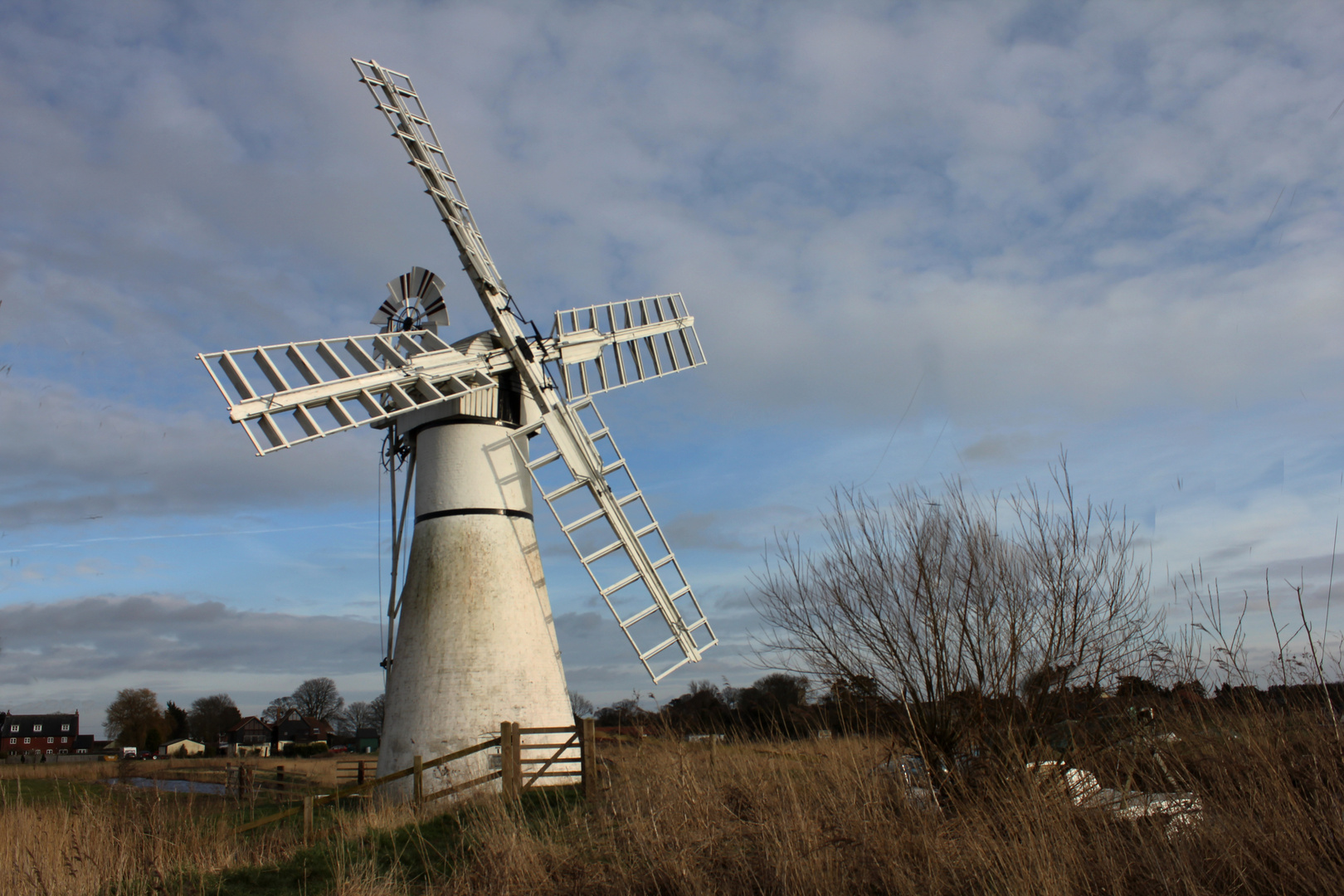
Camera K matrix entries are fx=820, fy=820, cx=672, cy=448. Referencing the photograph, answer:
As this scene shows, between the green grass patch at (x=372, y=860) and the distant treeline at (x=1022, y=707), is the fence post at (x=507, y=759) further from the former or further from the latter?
the distant treeline at (x=1022, y=707)

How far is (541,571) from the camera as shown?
12133 millimetres

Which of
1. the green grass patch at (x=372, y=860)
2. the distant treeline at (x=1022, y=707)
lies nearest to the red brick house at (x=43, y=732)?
the green grass patch at (x=372, y=860)

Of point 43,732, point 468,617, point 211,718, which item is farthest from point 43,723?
point 468,617

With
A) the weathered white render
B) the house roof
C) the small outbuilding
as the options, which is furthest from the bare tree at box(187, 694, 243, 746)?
the weathered white render

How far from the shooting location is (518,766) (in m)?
10.3

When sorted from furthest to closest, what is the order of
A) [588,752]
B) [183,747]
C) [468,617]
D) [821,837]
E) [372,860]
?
[183,747], [468,617], [588,752], [372,860], [821,837]

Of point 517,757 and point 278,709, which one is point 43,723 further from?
point 517,757

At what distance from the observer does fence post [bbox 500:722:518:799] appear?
10086 millimetres

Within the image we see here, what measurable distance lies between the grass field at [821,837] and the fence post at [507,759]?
190 centimetres

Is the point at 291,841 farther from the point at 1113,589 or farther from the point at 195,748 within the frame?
the point at 195,748

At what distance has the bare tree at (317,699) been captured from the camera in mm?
79938

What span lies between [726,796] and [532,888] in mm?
1887

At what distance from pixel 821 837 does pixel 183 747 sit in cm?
7541

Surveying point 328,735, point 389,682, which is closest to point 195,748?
point 328,735
